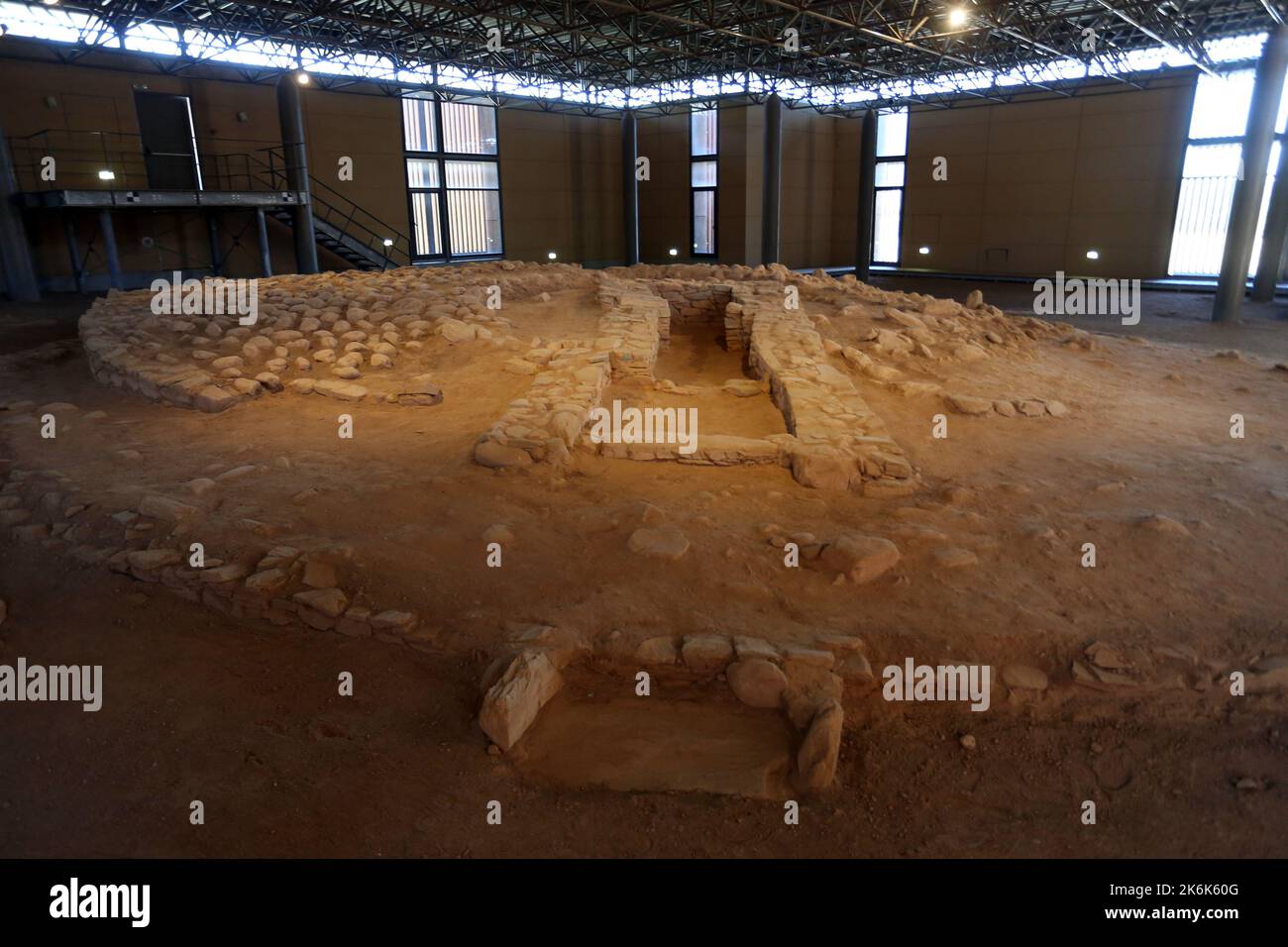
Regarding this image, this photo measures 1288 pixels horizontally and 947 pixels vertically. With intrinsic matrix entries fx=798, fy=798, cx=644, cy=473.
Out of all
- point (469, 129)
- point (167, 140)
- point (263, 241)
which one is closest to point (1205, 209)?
point (469, 129)

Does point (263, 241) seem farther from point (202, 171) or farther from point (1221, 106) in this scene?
point (1221, 106)

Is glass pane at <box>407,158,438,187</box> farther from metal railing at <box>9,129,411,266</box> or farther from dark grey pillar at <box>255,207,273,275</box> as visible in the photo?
dark grey pillar at <box>255,207,273,275</box>

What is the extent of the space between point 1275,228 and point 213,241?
1965 cm

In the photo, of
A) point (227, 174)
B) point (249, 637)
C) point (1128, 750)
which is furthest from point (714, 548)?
point (227, 174)

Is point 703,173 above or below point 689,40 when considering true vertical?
below

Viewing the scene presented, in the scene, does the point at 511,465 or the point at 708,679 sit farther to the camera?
the point at 511,465

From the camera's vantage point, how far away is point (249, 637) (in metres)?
3.61

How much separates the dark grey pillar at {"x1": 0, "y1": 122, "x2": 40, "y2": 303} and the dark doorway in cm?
225

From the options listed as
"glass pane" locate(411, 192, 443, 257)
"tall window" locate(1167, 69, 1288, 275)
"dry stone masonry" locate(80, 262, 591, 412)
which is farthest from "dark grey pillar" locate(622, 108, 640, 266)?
"tall window" locate(1167, 69, 1288, 275)

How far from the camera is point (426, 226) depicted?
19656 mm

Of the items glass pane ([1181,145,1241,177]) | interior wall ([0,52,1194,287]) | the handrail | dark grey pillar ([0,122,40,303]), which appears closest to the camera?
dark grey pillar ([0,122,40,303])

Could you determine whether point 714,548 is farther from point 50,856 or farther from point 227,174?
point 227,174

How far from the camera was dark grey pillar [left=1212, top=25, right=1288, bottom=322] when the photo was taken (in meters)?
11.5

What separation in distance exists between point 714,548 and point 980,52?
16514 millimetres
